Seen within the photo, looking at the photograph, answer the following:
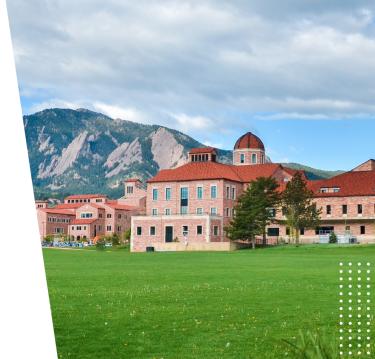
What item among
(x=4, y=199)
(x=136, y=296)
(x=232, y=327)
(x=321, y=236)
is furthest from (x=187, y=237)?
(x=4, y=199)

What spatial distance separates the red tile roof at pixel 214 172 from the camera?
306 feet

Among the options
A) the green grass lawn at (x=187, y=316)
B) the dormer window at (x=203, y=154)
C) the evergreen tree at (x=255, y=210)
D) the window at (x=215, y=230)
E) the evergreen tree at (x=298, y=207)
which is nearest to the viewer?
the green grass lawn at (x=187, y=316)

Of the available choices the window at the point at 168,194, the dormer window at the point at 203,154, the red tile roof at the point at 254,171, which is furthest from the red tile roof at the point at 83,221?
the red tile roof at the point at 254,171

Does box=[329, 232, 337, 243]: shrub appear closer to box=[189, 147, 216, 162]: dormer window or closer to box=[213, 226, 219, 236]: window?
box=[213, 226, 219, 236]: window

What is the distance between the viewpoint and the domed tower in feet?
375

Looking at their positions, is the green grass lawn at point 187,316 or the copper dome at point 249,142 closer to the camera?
the green grass lawn at point 187,316

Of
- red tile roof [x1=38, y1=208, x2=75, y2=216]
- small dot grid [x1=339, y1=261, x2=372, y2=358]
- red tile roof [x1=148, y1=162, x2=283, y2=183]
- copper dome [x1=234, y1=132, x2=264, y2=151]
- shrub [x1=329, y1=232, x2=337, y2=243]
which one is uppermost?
copper dome [x1=234, y1=132, x2=264, y2=151]

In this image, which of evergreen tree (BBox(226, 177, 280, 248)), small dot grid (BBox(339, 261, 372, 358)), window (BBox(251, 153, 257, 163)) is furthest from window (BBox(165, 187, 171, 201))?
small dot grid (BBox(339, 261, 372, 358))

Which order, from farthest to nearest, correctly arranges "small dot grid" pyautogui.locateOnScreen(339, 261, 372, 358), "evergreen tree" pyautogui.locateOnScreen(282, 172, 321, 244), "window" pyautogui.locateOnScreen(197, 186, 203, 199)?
1. "window" pyautogui.locateOnScreen(197, 186, 203, 199)
2. "evergreen tree" pyautogui.locateOnScreen(282, 172, 321, 244)
3. "small dot grid" pyautogui.locateOnScreen(339, 261, 372, 358)

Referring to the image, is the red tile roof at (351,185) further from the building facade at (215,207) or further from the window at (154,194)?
the window at (154,194)

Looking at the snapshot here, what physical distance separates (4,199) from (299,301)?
14.1 metres

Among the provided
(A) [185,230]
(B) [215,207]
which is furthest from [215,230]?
(A) [185,230]

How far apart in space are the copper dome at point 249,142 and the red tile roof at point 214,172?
46.7 feet

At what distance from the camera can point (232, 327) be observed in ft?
44.0
